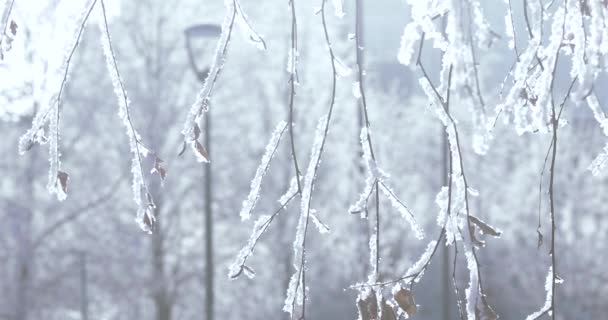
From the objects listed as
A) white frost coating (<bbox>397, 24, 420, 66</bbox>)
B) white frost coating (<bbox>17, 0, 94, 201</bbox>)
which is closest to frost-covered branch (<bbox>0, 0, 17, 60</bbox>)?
white frost coating (<bbox>17, 0, 94, 201</bbox>)

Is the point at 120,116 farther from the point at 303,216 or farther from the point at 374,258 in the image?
the point at 374,258

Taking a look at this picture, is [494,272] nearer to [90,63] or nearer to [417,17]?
[90,63]

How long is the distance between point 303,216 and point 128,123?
55cm

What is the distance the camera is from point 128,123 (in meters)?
2.45

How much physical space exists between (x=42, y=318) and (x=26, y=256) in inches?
61.0

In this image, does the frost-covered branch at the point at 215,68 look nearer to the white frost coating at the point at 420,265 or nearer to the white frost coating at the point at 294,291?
the white frost coating at the point at 294,291

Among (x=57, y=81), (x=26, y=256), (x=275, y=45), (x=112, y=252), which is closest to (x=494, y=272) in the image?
(x=275, y=45)

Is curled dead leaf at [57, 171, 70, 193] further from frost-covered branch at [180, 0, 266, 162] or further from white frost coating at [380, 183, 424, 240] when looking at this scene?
white frost coating at [380, 183, 424, 240]

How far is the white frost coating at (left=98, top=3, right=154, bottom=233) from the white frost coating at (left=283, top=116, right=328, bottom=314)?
46cm

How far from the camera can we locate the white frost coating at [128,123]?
2.34 meters

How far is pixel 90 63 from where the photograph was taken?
1664cm

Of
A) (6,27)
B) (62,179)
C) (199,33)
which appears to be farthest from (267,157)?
(199,33)

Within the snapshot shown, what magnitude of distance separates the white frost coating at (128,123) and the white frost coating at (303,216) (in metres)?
0.46

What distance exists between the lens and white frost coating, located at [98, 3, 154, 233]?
7.67ft
